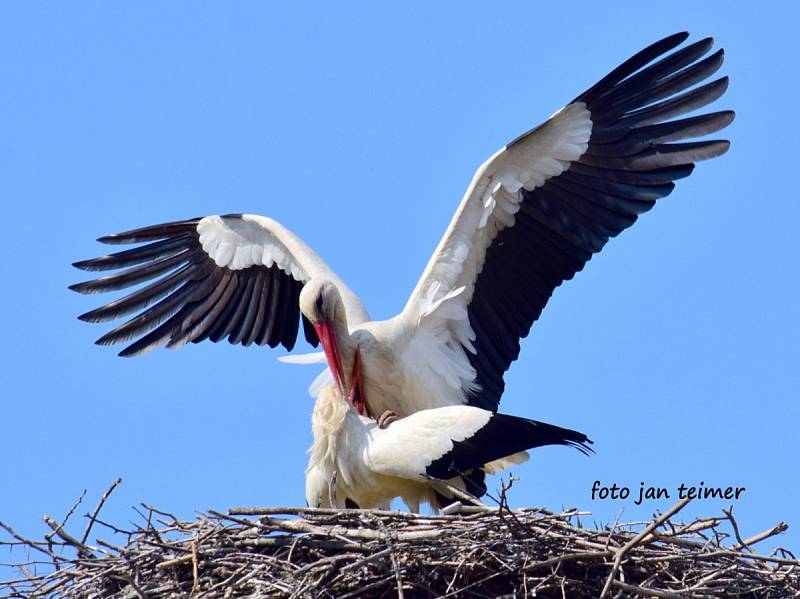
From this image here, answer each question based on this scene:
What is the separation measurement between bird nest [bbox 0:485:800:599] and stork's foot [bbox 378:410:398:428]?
1.06 m

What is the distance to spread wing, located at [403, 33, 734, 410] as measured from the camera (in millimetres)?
7668

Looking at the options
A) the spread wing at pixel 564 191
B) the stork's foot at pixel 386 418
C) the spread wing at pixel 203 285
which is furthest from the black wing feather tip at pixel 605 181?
the spread wing at pixel 203 285

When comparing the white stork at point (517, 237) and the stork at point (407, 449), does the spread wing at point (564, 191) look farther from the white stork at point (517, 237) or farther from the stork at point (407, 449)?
the stork at point (407, 449)

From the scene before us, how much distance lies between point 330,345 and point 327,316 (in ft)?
0.44

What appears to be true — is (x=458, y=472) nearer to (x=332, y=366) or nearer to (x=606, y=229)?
(x=332, y=366)

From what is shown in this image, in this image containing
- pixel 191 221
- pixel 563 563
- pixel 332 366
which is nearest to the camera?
pixel 563 563

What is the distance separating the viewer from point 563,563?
5.88 metres

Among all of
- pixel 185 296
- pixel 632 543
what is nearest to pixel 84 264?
pixel 185 296

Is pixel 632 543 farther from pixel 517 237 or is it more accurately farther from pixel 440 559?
pixel 517 237

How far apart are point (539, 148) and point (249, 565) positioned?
2687 millimetres

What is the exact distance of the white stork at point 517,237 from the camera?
25.0ft

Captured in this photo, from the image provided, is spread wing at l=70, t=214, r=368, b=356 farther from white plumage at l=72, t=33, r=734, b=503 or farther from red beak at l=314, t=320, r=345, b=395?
red beak at l=314, t=320, r=345, b=395

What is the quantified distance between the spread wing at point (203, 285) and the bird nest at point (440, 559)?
2.48 m

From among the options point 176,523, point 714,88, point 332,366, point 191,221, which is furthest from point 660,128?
point 176,523
